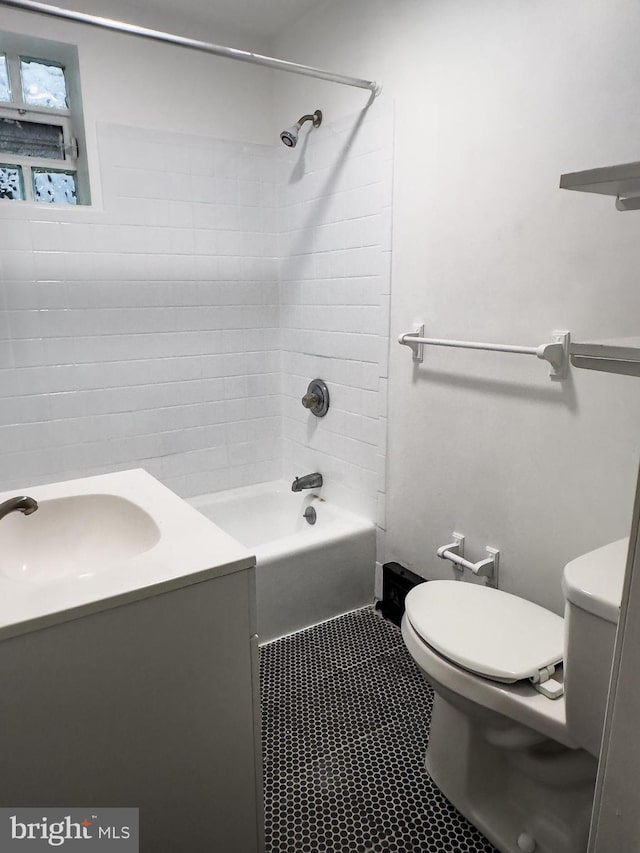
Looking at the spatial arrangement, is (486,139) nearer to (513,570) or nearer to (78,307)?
(513,570)

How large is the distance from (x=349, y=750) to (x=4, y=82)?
274 cm

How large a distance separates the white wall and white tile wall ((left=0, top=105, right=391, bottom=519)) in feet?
0.71

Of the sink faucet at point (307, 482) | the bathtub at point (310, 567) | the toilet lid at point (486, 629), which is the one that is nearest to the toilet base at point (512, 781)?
the toilet lid at point (486, 629)

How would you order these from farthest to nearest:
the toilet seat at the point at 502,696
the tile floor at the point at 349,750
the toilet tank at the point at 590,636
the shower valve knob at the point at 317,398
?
the shower valve knob at the point at 317,398 < the tile floor at the point at 349,750 < the toilet seat at the point at 502,696 < the toilet tank at the point at 590,636

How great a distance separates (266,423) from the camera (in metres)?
2.95

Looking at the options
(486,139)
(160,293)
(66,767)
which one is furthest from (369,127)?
(66,767)

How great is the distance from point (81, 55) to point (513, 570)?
2507 millimetres

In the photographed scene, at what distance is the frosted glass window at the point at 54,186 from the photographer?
7.67 feet

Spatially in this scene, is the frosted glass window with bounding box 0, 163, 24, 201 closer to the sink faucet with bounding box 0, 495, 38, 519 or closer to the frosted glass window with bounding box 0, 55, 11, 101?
the frosted glass window with bounding box 0, 55, 11, 101

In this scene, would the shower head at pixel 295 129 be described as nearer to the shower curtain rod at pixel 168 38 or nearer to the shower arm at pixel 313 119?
the shower arm at pixel 313 119

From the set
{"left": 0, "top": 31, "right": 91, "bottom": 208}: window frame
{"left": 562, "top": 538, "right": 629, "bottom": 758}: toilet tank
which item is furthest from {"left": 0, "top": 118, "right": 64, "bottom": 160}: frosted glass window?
{"left": 562, "top": 538, "right": 629, "bottom": 758}: toilet tank

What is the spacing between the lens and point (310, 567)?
89.4 inches

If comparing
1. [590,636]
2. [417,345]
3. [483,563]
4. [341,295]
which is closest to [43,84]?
[341,295]

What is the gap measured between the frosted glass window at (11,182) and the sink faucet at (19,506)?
165cm
